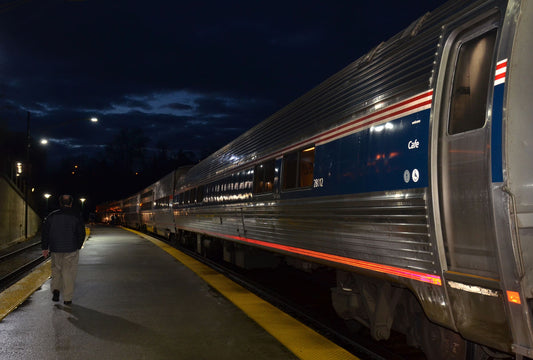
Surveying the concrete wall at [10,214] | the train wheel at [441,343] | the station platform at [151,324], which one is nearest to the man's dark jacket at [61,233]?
the station platform at [151,324]

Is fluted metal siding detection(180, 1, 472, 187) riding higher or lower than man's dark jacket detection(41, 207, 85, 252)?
higher

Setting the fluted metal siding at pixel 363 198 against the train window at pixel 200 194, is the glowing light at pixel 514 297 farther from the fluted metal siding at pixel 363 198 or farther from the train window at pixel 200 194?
the train window at pixel 200 194

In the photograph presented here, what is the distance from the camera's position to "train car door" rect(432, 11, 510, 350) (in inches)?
144

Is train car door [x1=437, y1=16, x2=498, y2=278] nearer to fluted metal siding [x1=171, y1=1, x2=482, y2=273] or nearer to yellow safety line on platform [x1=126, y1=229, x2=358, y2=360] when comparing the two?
fluted metal siding [x1=171, y1=1, x2=482, y2=273]

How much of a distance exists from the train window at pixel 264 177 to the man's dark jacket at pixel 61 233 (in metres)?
3.10

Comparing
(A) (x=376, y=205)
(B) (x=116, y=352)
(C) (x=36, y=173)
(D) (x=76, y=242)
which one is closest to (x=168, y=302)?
(D) (x=76, y=242)

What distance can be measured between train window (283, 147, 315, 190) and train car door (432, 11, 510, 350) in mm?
3039

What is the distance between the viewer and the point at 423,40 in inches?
191

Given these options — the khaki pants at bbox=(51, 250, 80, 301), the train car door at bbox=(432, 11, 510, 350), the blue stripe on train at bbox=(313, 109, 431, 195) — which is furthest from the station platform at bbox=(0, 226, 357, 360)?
the train car door at bbox=(432, 11, 510, 350)

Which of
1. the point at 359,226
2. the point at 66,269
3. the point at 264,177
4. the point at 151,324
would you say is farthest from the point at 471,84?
the point at 66,269

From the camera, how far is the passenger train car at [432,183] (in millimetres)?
3553

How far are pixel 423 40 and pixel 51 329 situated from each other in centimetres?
533

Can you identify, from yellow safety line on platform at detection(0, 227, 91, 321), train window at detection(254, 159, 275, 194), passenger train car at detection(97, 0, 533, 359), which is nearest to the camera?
passenger train car at detection(97, 0, 533, 359)

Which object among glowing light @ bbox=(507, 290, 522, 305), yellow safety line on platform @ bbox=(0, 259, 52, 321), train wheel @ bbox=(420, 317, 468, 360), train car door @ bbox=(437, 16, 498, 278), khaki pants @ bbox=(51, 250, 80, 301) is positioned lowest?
yellow safety line on platform @ bbox=(0, 259, 52, 321)
